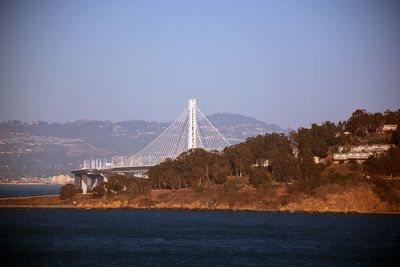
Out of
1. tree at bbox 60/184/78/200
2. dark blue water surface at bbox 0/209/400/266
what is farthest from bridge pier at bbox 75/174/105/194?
dark blue water surface at bbox 0/209/400/266

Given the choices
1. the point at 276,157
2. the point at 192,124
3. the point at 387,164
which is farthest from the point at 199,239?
the point at 192,124

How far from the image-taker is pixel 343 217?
8831 centimetres

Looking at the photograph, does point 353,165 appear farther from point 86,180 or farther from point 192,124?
point 86,180

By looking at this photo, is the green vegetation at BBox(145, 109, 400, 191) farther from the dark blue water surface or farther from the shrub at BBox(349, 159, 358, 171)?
the dark blue water surface

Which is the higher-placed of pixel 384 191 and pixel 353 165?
pixel 353 165

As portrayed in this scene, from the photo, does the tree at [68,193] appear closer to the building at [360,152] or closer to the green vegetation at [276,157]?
the green vegetation at [276,157]

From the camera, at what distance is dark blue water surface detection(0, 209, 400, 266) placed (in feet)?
177

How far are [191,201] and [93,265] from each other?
56564mm

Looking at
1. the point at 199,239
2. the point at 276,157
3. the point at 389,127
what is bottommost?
the point at 199,239

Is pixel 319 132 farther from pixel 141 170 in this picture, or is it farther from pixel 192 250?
pixel 192 250

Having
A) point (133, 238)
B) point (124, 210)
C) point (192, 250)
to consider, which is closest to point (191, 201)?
point (124, 210)

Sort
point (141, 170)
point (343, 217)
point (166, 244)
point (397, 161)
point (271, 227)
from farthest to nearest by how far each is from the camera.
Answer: point (141, 170), point (397, 161), point (343, 217), point (271, 227), point (166, 244)

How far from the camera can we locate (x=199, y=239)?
220 ft

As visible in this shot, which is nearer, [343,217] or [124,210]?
[343,217]
